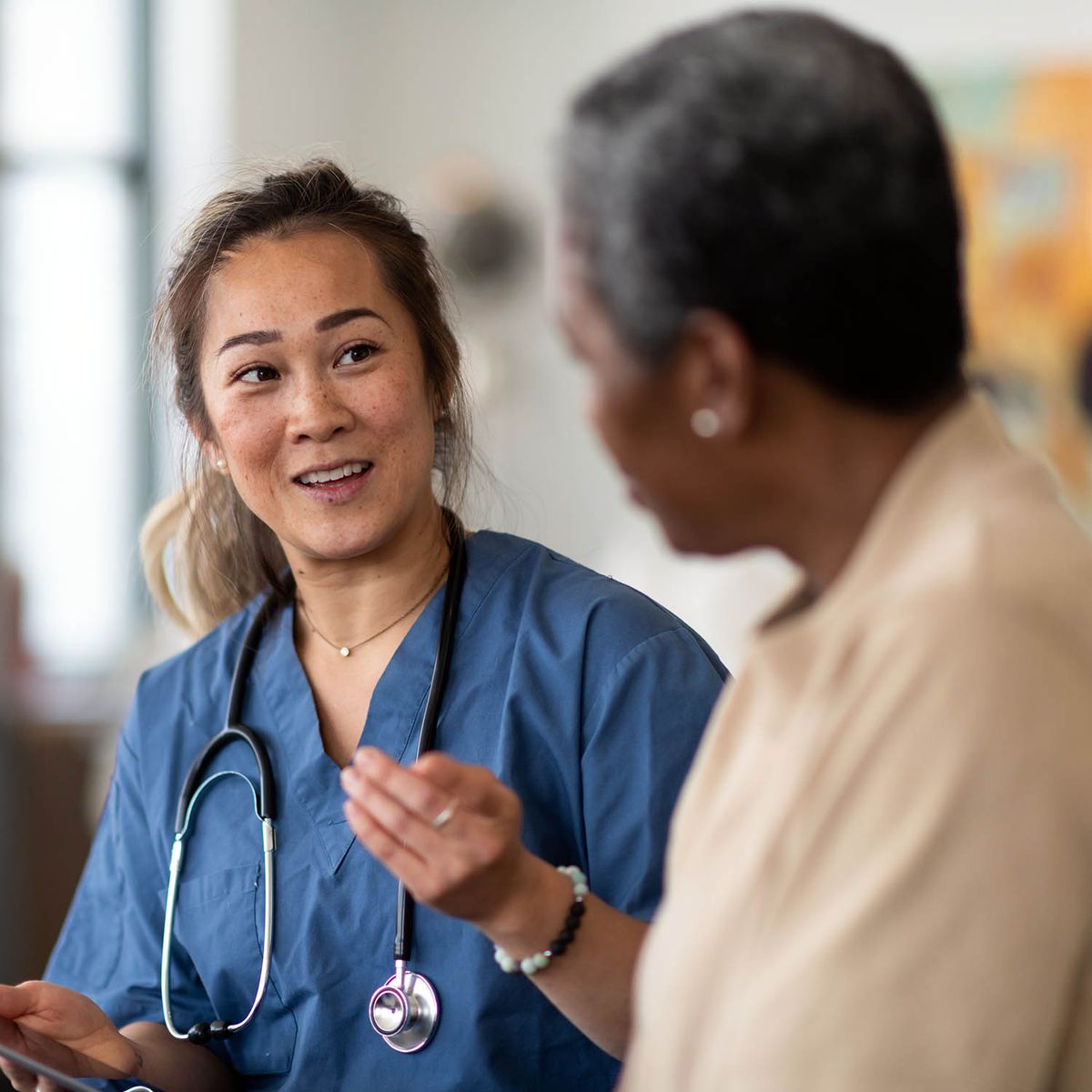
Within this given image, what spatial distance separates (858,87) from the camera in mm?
780

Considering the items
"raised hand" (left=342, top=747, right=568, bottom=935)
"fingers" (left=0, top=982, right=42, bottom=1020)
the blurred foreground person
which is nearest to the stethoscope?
"fingers" (left=0, top=982, right=42, bottom=1020)

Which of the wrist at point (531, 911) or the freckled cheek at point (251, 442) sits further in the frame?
the freckled cheek at point (251, 442)

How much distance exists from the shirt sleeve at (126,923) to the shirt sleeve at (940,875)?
3.20ft

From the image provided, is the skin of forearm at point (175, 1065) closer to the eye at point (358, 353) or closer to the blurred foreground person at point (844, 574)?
the eye at point (358, 353)

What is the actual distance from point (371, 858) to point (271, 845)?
110 mm

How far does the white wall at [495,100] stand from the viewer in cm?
477

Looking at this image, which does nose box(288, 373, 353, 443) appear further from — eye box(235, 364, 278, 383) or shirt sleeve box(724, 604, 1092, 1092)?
shirt sleeve box(724, 604, 1092, 1092)

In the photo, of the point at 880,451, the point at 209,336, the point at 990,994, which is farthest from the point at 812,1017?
the point at 209,336

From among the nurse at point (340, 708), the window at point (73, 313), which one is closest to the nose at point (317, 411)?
the nurse at point (340, 708)

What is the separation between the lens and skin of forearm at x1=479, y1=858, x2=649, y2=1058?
1122 millimetres

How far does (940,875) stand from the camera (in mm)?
746

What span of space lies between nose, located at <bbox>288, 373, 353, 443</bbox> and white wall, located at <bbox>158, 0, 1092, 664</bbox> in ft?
10.3

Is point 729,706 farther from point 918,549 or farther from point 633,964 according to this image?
point 633,964

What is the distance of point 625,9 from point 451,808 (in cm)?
438
